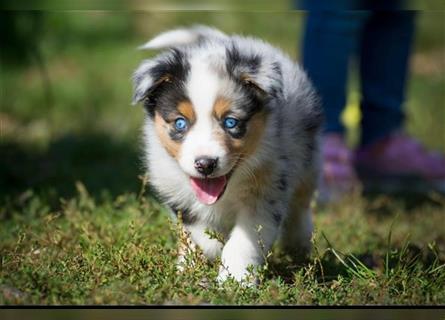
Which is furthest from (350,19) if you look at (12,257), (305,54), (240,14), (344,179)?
(240,14)

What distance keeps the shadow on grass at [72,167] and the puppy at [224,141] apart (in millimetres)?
1352

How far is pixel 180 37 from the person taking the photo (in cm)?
419

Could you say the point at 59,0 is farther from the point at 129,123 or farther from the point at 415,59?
the point at 415,59

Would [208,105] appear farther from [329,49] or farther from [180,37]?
[329,49]

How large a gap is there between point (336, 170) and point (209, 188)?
2281mm

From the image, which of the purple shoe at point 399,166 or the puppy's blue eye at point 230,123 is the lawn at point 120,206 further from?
the puppy's blue eye at point 230,123

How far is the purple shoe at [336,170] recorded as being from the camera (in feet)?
18.4

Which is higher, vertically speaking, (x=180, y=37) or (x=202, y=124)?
(x=180, y=37)

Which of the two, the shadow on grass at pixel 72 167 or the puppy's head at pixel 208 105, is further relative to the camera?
the shadow on grass at pixel 72 167

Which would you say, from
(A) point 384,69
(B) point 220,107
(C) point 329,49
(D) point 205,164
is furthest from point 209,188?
(A) point 384,69

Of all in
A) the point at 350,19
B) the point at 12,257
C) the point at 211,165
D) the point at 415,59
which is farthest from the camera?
the point at 415,59

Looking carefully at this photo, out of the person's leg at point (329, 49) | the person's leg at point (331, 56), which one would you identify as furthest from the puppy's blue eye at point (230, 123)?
the person's leg at point (329, 49)

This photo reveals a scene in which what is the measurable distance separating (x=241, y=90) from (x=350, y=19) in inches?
70.6

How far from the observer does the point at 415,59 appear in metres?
9.64
